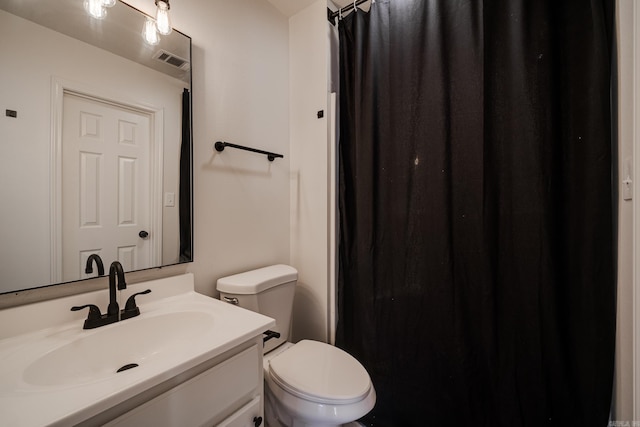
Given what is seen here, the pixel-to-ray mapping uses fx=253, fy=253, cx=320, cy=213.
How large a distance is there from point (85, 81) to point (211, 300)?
932 millimetres

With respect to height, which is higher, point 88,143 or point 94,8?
point 94,8

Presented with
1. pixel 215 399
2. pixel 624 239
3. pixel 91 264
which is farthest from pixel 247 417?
pixel 624 239

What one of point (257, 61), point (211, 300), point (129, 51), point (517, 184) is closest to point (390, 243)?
point (517, 184)

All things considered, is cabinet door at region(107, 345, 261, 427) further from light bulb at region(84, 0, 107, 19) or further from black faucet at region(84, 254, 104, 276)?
light bulb at region(84, 0, 107, 19)

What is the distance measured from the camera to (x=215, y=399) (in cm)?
71

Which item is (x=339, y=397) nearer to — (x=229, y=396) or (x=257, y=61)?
(x=229, y=396)

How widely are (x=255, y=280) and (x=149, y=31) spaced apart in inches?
45.3

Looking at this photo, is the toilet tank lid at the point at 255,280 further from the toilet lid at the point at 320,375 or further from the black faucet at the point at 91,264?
the black faucet at the point at 91,264

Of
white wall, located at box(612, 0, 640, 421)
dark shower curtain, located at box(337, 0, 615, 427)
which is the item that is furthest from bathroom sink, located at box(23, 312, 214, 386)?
white wall, located at box(612, 0, 640, 421)

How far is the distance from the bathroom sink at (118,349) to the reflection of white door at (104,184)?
0.77 ft

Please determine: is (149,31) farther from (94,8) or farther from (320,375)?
(320,375)

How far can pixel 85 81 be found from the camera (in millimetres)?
901

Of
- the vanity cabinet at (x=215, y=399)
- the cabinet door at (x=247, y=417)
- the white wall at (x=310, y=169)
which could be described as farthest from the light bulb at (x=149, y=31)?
the cabinet door at (x=247, y=417)

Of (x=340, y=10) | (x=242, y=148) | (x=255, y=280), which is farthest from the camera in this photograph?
(x=340, y=10)
